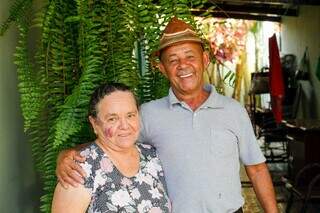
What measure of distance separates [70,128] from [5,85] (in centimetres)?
47

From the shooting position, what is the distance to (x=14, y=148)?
2.12 m

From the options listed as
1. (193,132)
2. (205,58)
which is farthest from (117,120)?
(205,58)

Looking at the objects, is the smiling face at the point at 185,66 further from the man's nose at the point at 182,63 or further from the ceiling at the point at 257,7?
the ceiling at the point at 257,7

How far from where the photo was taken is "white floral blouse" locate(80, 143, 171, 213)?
1.58 m

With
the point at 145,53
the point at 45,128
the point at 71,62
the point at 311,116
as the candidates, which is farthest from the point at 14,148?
the point at 311,116

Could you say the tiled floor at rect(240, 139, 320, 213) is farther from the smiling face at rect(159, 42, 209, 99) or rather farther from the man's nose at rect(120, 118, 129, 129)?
the man's nose at rect(120, 118, 129, 129)

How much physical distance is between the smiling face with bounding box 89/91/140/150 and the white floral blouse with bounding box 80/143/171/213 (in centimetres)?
6

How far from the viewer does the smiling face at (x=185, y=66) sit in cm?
192

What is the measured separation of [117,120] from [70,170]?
225mm

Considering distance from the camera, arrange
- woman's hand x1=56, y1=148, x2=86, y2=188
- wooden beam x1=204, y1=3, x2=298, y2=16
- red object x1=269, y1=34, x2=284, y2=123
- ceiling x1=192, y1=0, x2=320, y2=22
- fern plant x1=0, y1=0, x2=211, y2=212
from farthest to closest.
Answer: wooden beam x1=204, y1=3, x2=298, y2=16, ceiling x1=192, y1=0, x2=320, y2=22, red object x1=269, y1=34, x2=284, y2=123, fern plant x1=0, y1=0, x2=211, y2=212, woman's hand x1=56, y1=148, x2=86, y2=188

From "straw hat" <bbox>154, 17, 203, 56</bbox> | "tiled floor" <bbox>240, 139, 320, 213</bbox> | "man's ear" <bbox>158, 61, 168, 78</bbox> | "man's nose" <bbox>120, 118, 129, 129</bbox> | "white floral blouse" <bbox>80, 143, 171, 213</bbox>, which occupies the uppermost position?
"straw hat" <bbox>154, 17, 203, 56</bbox>

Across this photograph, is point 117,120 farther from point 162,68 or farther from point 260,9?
point 260,9

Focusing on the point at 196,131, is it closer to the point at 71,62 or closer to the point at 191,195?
the point at 191,195

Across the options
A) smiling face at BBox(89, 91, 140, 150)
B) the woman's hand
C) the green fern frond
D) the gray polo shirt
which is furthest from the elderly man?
the green fern frond
